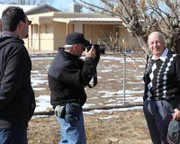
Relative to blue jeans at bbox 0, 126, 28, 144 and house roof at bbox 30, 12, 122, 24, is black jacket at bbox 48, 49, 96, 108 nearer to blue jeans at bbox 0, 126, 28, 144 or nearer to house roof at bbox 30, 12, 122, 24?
blue jeans at bbox 0, 126, 28, 144

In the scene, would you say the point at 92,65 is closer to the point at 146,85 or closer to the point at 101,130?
the point at 146,85

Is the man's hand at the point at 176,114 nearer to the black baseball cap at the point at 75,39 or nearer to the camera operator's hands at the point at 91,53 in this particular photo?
the camera operator's hands at the point at 91,53

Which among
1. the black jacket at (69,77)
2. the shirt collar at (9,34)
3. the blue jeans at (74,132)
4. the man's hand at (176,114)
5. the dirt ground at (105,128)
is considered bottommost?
the dirt ground at (105,128)

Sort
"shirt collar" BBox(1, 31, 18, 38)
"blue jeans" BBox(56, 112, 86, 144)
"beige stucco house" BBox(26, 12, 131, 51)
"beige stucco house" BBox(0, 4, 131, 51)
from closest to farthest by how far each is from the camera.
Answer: "shirt collar" BBox(1, 31, 18, 38), "blue jeans" BBox(56, 112, 86, 144), "beige stucco house" BBox(0, 4, 131, 51), "beige stucco house" BBox(26, 12, 131, 51)

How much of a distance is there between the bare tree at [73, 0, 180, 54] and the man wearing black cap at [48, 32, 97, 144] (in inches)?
52.9

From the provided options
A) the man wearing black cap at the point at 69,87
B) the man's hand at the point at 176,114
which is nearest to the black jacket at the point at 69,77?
the man wearing black cap at the point at 69,87

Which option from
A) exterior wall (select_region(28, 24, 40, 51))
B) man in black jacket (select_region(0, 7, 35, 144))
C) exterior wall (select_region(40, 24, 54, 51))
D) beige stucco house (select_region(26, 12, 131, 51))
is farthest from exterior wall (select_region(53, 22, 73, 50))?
man in black jacket (select_region(0, 7, 35, 144))

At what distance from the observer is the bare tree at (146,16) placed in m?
5.03

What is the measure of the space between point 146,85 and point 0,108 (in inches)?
76.6

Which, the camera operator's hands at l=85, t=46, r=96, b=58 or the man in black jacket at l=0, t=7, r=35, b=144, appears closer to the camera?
the man in black jacket at l=0, t=7, r=35, b=144

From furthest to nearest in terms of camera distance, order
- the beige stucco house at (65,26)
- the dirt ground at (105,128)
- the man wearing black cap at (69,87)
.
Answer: the beige stucco house at (65,26)
the dirt ground at (105,128)
the man wearing black cap at (69,87)

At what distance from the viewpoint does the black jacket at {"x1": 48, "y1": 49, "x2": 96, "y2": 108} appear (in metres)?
3.63

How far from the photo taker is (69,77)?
3.69 metres

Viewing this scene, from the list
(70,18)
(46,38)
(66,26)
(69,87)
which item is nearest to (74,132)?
(69,87)
